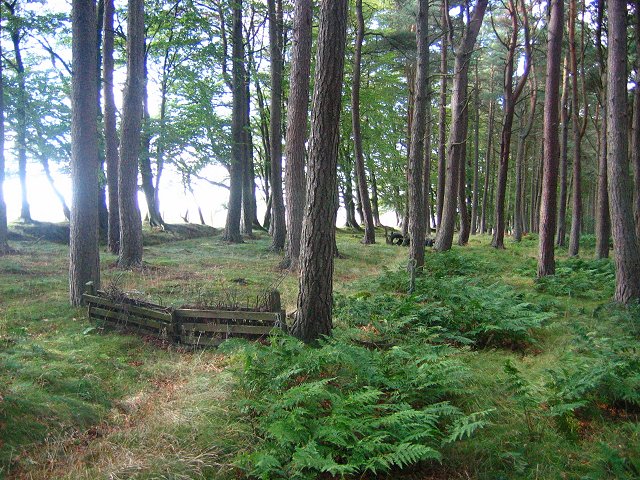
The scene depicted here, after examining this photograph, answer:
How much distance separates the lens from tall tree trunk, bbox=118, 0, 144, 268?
12.5 m

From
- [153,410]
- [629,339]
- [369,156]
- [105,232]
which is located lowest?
[153,410]

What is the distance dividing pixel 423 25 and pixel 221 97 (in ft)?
54.7

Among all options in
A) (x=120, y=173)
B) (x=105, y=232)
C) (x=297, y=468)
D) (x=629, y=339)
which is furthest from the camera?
(x=105, y=232)

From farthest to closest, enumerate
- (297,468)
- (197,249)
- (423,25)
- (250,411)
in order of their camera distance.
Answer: (197,249) → (423,25) → (250,411) → (297,468)

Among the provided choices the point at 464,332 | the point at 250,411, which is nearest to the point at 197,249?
the point at 464,332

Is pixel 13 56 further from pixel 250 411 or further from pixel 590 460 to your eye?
pixel 590 460

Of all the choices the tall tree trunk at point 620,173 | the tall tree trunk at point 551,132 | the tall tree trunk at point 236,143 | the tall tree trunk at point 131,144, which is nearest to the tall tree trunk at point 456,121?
the tall tree trunk at point 551,132

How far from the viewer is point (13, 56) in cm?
2100

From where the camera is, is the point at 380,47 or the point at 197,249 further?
the point at 380,47

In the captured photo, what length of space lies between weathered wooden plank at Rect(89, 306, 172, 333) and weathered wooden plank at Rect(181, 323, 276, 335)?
0.31 meters

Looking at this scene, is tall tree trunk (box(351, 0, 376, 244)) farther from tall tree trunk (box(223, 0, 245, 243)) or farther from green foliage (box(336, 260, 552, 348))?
green foliage (box(336, 260, 552, 348))

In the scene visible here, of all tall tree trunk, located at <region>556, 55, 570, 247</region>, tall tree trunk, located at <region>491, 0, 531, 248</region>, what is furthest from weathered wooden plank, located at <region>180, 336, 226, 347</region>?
tall tree trunk, located at <region>556, 55, 570, 247</region>

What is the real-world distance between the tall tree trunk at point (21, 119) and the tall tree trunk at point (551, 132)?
1622cm

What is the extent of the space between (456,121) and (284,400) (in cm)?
1411
